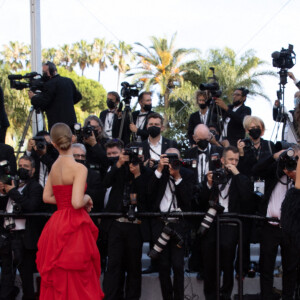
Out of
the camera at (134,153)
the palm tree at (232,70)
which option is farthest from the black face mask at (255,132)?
the palm tree at (232,70)

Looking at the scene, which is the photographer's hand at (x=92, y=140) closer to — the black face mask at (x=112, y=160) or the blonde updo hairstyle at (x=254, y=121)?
the black face mask at (x=112, y=160)

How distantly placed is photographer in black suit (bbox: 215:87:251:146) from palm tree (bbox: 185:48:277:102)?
14.9 m

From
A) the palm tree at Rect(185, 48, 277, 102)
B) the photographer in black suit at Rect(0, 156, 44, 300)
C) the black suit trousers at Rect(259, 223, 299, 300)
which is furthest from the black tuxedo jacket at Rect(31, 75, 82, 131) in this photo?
the palm tree at Rect(185, 48, 277, 102)

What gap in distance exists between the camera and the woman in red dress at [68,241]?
4.59m

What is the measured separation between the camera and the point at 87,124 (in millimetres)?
6570

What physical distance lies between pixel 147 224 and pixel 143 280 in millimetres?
684

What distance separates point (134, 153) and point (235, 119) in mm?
2403

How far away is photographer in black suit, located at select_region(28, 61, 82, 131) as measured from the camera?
6996mm

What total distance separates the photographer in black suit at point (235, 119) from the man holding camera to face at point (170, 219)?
1925 mm

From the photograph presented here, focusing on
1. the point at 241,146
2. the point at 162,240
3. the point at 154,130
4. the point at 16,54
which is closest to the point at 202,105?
the point at 154,130

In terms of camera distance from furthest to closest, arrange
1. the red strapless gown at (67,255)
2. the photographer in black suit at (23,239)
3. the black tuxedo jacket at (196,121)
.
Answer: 1. the black tuxedo jacket at (196,121)
2. the photographer in black suit at (23,239)
3. the red strapless gown at (67,255)

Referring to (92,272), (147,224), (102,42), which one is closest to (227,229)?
(147,224)

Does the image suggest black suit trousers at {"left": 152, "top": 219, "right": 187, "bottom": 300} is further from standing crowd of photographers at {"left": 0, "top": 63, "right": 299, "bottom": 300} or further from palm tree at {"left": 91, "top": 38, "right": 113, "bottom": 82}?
palm tree at {"left": 91, "top": 38, "right": 113, "bottom": 82}

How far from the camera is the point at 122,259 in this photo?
5496 mm
